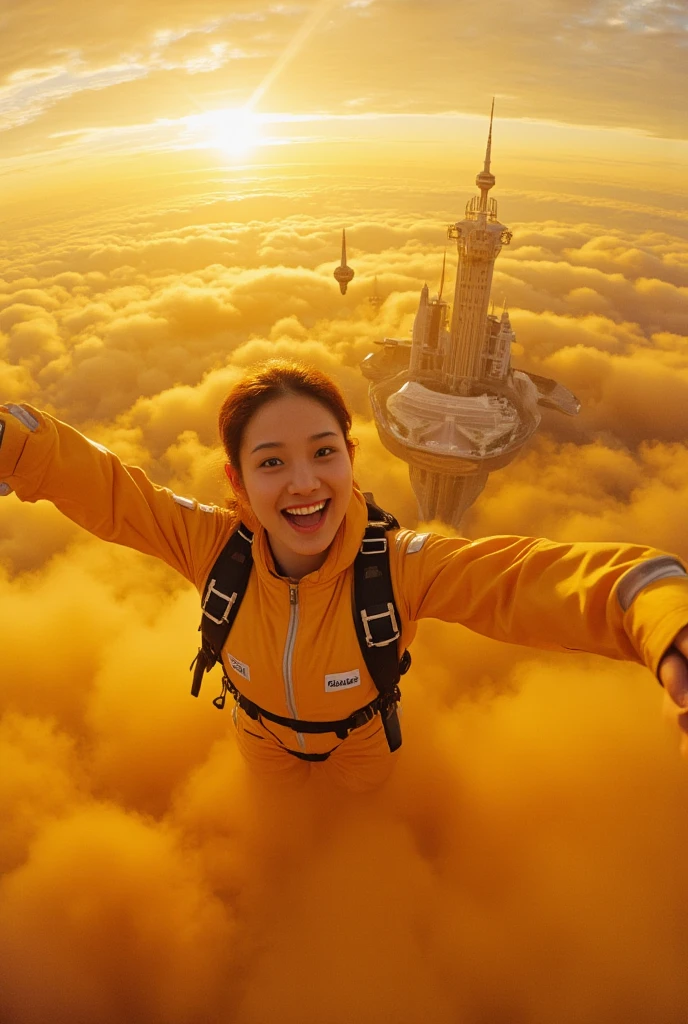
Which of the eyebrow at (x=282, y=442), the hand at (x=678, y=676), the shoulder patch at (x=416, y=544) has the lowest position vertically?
the shoulder patch at (x=416, y=544)

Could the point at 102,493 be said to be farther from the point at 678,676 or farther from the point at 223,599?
the point at 678,676

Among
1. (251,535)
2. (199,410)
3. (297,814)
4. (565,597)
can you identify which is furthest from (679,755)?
(199,410)

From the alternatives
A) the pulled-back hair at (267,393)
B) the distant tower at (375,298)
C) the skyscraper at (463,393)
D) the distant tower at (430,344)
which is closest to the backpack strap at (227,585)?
the pulled-back hair at (267,393)

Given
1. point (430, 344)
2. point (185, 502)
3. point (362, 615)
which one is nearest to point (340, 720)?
point (362, 615)

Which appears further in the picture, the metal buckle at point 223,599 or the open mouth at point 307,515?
the metal buckle at point 223,599

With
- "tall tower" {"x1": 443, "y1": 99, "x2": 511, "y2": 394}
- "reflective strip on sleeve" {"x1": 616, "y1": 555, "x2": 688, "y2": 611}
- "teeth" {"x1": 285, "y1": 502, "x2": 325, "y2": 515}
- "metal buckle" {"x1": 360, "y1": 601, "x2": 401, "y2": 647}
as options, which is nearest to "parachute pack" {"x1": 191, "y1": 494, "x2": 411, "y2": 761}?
"metal buckle" {"x1": 360, "y1": 601, "x2": 401, "y2": 647}

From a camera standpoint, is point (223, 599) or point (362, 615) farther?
point (223, 599)

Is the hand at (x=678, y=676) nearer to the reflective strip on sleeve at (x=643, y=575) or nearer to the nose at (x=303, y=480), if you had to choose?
the reflective strip on sleeve at (x=643, y=575)

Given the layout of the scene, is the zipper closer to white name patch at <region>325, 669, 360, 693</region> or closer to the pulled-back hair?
white name patch at <region>325, 669, 360, 693</region>
